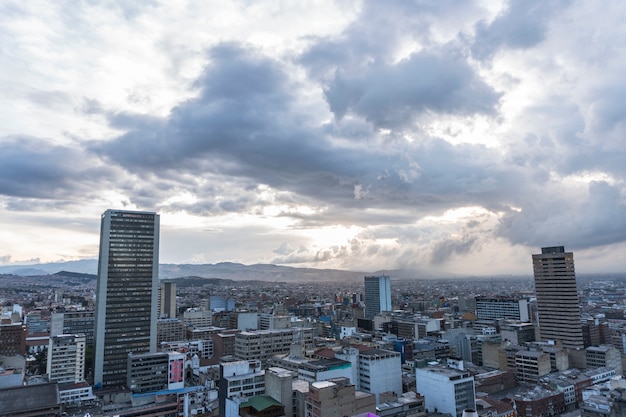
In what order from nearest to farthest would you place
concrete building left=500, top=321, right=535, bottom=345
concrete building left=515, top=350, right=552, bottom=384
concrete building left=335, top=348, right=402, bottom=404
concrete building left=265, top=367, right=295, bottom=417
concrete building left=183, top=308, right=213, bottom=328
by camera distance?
concrete building left=265, top=367, right=295, bottom=417 < concrete building left=335, top=348, right=402, bottom=404 < concrete building left=515, top=350, right=552, bottom=384 < concrete building left=500, top=321, right=535, bottom=345 < concrete building left=183, top=308, right=213, bottom=328

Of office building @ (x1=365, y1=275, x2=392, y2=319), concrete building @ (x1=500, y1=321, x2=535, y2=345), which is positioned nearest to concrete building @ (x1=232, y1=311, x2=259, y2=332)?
office building @ (x1=365, y1=275, x2=392, y2=319)

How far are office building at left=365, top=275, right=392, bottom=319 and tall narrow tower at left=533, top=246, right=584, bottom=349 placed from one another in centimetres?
7800

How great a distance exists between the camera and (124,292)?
81.0 metres

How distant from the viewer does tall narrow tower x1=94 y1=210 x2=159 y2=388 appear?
7781 centimetres

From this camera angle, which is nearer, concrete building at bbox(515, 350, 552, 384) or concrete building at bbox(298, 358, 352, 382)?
concrete building at bbox(298, 358, 352, 382)

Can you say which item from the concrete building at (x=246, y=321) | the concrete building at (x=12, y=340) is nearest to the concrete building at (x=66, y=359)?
the concrete building at (x=12, y=340)

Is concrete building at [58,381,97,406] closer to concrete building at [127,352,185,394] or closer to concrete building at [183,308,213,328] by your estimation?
concrete building at [127,352,185,394]

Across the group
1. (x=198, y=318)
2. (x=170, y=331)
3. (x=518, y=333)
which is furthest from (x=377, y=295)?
(x=170, y=331)

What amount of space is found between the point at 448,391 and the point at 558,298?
5744 centimetres

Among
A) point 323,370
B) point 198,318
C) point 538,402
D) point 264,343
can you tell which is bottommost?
point 538,402

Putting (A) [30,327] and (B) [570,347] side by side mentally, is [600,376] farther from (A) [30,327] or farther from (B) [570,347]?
(A) [30,327]

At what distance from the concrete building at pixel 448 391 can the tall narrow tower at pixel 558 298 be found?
170ft

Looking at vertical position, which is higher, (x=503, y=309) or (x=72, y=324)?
(x=72, y=324)

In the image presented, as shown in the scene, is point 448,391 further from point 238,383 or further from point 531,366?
point 238,383
